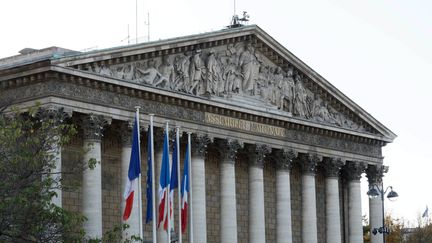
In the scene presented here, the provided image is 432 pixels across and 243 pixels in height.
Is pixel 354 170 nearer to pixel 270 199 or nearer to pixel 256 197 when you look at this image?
pixel 270 199

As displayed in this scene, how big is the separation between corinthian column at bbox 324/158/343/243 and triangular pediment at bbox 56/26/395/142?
7.14 feet

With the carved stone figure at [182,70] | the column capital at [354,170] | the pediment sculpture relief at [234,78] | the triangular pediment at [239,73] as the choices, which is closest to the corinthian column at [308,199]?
the triangular pediment at [239,73]

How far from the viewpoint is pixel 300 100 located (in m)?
54.2

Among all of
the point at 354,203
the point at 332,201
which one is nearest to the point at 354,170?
the point at 354,203

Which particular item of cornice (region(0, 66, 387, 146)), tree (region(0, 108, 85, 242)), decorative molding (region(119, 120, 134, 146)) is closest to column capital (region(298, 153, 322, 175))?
cornice (region(0, 66, 387, 146))

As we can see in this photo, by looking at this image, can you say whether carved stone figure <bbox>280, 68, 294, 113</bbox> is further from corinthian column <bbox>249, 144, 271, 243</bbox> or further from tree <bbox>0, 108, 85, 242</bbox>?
tree <bbox>0, 108, 85, 242</bbox>

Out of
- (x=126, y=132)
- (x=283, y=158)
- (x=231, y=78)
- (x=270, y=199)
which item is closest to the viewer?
(x=126, y=132)

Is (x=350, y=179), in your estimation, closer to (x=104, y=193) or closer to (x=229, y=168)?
(x=229, y=168)

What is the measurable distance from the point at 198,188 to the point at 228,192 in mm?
Answer: 2524

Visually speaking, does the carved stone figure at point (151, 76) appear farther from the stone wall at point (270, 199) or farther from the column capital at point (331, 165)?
the column capital at point (331, 165)

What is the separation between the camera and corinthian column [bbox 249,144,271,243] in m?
51.2

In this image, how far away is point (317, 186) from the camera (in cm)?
5762

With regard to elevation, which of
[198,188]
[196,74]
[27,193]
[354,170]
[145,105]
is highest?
[196,74]

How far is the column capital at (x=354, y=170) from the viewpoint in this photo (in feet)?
191
